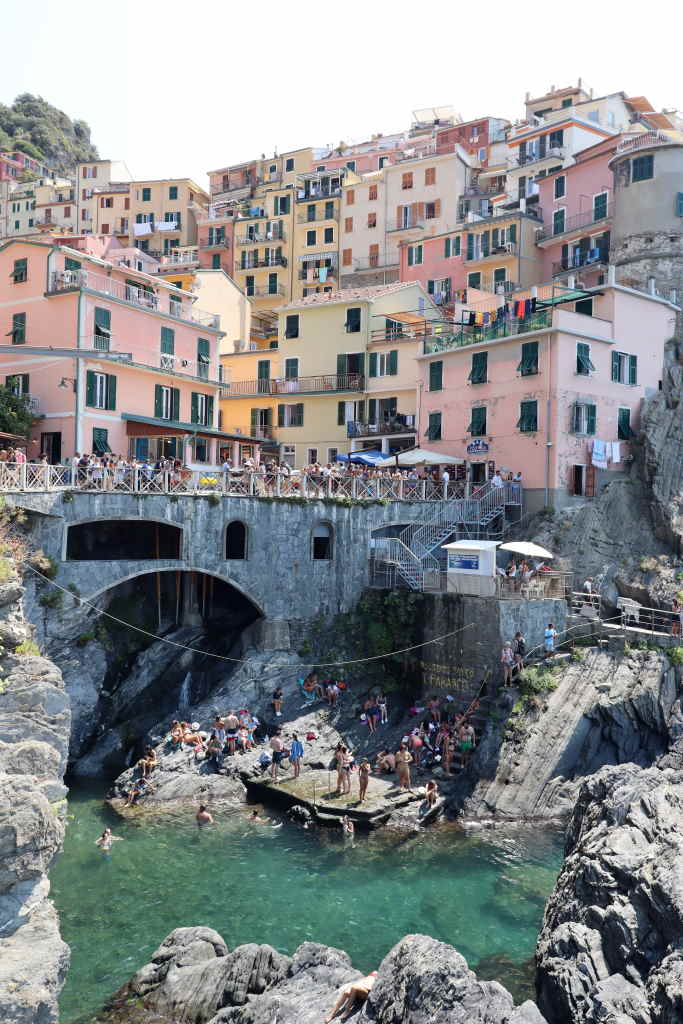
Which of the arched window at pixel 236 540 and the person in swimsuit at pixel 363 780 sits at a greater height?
the arched window at pixel 236 540

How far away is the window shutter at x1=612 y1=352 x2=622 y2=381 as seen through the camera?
40.6m

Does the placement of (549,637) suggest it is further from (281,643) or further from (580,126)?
(580,126)

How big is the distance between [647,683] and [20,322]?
1212 inches

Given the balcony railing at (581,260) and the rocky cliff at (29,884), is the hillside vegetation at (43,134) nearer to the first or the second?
the balcony railing at (581,260)

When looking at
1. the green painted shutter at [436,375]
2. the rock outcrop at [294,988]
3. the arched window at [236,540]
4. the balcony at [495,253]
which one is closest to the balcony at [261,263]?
the balcony at [495,253]

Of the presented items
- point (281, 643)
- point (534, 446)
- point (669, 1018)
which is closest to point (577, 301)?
point (534, 446)

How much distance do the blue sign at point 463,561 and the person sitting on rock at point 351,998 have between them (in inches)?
741

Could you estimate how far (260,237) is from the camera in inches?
2808

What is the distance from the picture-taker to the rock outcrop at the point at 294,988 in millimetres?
14188

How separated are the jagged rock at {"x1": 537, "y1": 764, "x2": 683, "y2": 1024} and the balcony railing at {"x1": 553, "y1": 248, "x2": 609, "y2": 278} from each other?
114 feet

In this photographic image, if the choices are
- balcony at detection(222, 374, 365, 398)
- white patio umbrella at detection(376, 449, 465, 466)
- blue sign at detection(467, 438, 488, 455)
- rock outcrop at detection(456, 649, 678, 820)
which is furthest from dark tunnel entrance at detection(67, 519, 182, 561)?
rock outcrop at detection(456, 649, 678, 820)

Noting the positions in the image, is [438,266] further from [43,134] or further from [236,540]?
[43,134]

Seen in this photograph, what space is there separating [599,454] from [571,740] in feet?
49.5

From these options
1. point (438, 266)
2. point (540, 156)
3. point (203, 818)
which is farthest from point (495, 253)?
point (203, 818)
